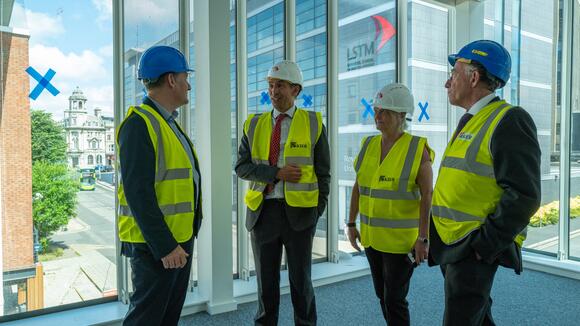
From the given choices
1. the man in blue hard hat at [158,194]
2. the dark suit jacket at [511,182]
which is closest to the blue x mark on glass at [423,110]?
the dark suit jacket at [511,182]

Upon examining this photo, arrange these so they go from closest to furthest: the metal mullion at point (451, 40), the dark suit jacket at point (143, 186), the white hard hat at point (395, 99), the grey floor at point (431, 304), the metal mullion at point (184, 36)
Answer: the dark suit jacket at point (143, 186)
the white hard hat at point (395, 99)
the grey floor at point (431, 304)
the metal mullion at point (184, 36)
the metal mullion at point (451, 40)

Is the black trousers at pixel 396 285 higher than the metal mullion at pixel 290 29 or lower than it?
A: lower

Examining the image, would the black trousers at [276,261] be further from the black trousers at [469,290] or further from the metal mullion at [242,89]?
the metal mullion at [242,89]

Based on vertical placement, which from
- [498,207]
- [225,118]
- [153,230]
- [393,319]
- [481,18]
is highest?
[481,18]

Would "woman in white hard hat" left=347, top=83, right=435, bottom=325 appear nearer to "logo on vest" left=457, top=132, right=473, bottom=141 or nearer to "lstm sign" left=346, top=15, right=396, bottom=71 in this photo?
"logo on vest" left=457, top=132, right=473, bottom=141

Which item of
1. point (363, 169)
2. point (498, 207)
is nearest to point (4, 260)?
point (363, 169)

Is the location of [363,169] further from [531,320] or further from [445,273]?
[531,320]

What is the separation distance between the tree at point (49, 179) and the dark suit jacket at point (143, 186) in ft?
5.27

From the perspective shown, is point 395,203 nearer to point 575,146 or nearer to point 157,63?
point 157,63

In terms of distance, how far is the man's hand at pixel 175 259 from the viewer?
150 centimetres

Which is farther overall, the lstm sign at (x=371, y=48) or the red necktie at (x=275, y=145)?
the lstm sign at (x=371, y=48)

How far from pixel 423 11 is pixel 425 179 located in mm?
3434

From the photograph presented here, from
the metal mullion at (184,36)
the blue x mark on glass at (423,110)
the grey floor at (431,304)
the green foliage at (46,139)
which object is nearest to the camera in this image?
the green foliage at (46,139)

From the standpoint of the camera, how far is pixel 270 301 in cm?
219
